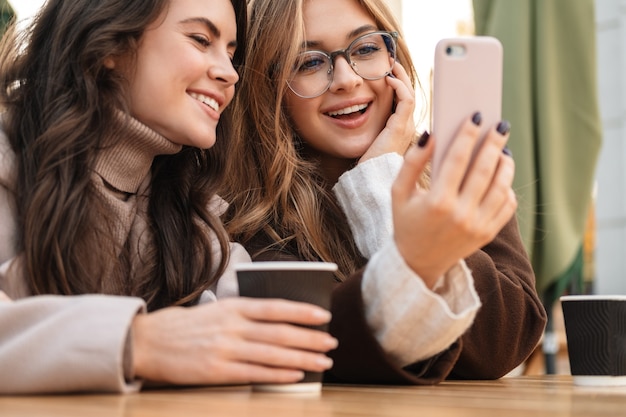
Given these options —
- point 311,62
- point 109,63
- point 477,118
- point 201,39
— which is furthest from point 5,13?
point 477,118

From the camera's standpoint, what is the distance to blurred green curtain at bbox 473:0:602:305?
3.40 meters

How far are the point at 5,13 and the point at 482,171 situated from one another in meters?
1.62

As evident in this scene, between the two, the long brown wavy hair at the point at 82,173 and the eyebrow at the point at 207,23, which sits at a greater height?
the eyebrow at the point at 207,23

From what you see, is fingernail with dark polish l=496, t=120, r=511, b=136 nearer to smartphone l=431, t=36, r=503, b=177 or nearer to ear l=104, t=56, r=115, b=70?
smartphone l=431, t=36, r=503, b=177

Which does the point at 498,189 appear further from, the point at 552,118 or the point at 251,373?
the point at 552,118

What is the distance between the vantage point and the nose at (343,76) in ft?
7.97

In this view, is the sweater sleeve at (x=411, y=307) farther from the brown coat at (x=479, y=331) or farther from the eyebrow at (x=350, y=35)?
the eyebrow at (x=350, y=35)

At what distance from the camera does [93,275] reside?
1.86 m

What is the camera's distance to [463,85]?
53.1 inches

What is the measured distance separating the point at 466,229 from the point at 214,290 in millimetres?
923

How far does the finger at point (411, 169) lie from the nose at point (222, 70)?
948 millimetres

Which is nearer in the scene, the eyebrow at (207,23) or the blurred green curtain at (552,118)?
the eyebrow at (207,23)

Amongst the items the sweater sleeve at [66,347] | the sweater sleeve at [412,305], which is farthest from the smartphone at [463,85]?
the sweater sleeve at [66,347]

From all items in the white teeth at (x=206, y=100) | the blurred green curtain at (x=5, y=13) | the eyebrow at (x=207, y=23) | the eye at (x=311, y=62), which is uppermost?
the blurred green curtain at (x=5, y=13)
